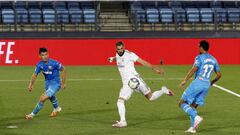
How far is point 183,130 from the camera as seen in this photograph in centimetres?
1445

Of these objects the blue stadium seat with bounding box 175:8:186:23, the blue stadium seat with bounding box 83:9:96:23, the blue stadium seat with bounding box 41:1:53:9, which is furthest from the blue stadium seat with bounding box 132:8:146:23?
the blue stadium seat with bounding box 41:1:53:9

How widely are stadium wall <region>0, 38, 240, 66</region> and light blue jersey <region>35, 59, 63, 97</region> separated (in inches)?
680

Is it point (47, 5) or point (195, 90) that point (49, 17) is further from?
point (195, 90)

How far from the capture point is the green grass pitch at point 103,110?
47.8 ft

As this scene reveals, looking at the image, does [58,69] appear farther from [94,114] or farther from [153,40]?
[153,40]

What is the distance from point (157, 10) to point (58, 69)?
24752 millimetres

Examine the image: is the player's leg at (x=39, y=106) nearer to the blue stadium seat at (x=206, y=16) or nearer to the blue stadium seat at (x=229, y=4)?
the blue stadium seat at (x=206, y=16)

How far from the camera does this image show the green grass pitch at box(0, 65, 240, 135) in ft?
47.8

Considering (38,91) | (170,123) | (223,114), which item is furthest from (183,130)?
(38,91)

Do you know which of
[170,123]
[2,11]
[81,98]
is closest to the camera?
[170,123]

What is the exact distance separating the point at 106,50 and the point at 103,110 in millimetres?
16288

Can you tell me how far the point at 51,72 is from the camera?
1647cm

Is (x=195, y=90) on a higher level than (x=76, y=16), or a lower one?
lower

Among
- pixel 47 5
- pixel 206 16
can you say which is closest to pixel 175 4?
pixel 206 16
